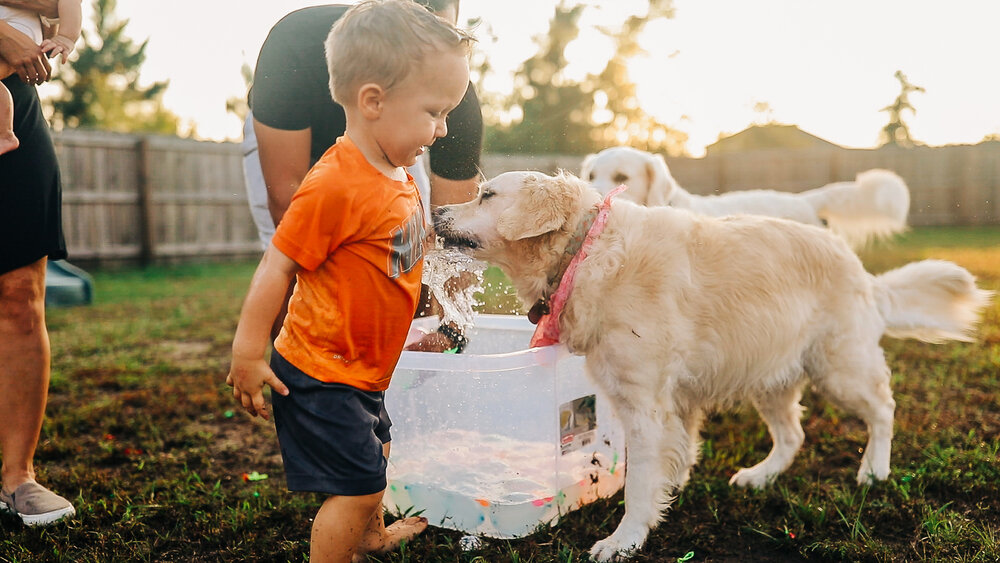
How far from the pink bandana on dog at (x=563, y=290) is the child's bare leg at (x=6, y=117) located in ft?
5.53

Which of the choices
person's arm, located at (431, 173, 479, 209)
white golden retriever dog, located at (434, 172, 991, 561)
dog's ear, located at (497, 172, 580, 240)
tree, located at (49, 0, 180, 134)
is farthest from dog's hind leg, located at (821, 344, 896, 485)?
→ tree, located at (49, 0, 180, 134)

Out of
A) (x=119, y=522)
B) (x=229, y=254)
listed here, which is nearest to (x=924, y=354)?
(x=119, y=522)

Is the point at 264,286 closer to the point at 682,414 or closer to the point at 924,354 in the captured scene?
the point at 682,414

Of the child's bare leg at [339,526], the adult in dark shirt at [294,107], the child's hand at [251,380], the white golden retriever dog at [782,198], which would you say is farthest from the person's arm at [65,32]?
the white golden retriever dog at [782,198]

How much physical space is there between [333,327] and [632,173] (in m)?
3.35

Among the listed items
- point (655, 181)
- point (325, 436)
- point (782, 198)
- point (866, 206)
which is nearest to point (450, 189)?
point (325, 436)

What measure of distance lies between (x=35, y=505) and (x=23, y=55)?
1.39 m

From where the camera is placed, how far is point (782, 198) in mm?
5559

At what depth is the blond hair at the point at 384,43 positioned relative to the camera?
1649 millimetres

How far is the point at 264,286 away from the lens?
1.59 metres

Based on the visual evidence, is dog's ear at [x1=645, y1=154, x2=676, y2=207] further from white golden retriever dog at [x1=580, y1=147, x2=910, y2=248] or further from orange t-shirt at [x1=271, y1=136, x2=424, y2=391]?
orange t-shirt at [x1=271, y1=136, x2=424, y2=391]

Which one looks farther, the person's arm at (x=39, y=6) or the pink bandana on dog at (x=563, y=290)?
the pink bandana on dog at (x=563, y=290)

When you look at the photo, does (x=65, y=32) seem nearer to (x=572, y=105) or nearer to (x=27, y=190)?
(x=27, y=190)

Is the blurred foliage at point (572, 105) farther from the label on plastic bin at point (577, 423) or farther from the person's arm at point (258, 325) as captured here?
the person's arm at point (258, 325)
